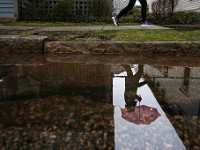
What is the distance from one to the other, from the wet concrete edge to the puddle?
2.57 feet

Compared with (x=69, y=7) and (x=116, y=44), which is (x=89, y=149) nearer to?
(x=116, y=44)

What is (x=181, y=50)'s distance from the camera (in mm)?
4559

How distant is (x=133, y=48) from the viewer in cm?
459

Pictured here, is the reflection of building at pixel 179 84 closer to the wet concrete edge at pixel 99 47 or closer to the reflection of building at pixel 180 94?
the reflection of building at pixel 180 94

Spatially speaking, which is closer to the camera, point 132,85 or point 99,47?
point 132,85

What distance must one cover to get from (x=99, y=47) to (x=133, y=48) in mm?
564

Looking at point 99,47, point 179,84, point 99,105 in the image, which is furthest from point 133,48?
point 99,105

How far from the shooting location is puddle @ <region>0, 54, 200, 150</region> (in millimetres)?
1677


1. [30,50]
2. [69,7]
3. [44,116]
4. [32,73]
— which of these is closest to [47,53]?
[30,50]

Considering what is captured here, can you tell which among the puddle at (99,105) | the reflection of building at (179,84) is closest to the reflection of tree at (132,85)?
the puddle at (99,105)

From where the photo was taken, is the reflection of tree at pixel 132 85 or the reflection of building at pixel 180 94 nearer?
the reflection of building at pixel 180 94

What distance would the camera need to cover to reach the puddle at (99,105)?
1.68m

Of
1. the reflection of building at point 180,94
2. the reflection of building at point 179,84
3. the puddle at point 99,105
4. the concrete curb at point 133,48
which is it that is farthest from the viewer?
the concrete curb at point 133,48

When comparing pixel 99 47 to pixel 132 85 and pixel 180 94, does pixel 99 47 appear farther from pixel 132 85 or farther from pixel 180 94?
pixel 180 94
